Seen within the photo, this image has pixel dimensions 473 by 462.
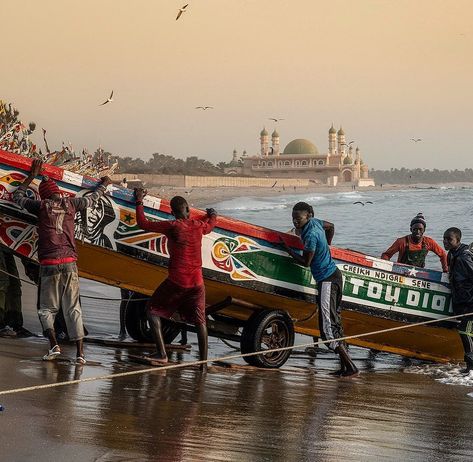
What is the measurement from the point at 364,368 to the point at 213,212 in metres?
2.43

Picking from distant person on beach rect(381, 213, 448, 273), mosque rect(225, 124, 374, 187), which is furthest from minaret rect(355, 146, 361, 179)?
Answer: distant person on beach rect(381, 213, 448, 273)

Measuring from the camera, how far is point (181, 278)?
24.3 feet

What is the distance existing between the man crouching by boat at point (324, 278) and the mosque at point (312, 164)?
158731 mm

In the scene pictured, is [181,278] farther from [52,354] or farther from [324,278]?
[324,278]

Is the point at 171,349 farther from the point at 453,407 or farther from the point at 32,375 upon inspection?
the point at 453,407

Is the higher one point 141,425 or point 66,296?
point 66,296

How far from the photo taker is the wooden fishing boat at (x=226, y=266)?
8.20 metres

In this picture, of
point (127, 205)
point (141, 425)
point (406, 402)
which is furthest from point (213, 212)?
point (141, 425)

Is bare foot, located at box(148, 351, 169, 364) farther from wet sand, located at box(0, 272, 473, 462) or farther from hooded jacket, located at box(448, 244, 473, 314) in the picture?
hooded jacket, located at box(448, 244, 473, 314)

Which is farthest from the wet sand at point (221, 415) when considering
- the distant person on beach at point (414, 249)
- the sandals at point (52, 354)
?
the distant person on beach at point (414, 249)

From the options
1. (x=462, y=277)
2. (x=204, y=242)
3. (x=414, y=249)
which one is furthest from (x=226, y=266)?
(x=414, y=249)

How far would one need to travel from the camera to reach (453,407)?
6926mm

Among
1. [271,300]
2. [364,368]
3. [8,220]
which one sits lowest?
[364,368]

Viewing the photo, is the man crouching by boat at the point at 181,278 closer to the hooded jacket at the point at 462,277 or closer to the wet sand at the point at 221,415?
the wet sand at the point at 221,415
